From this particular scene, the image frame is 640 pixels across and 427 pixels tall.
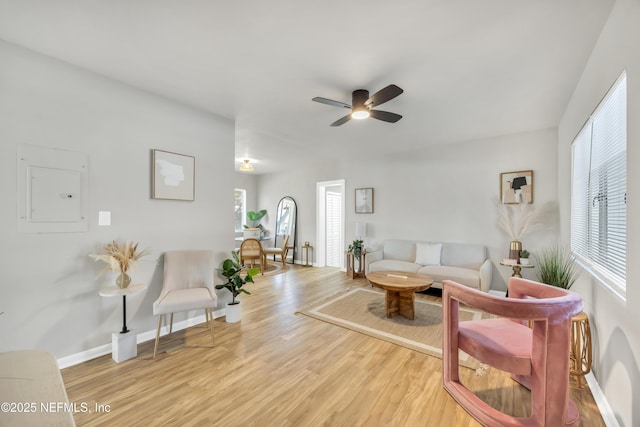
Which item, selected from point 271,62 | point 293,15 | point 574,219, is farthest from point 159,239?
point 574,219

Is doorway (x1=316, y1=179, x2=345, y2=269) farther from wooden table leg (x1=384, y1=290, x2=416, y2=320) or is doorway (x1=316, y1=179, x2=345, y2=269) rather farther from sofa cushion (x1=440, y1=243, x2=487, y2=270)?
wooden table leg (x1=384, y1=290, x2=416, y2=320)

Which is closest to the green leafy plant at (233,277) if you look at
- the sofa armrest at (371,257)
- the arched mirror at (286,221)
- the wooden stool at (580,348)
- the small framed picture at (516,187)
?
the sofa armrest at (371,257)

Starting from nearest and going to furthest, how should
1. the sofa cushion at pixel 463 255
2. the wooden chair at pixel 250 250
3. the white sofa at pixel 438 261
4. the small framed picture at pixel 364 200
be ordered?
the white sofa at pixel 438 261 < the sofa cushion at pixel 463 255 < the small framed picture at pixel 364 200 < the wooden chair at pixel 250 250

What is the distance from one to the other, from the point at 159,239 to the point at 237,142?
2442 millimetres

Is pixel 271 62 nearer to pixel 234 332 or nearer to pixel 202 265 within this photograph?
pixel 202 265

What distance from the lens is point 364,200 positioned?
5660 millimetres

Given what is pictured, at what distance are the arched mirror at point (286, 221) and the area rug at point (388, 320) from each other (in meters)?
3.12

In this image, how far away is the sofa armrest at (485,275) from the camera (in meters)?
3.70

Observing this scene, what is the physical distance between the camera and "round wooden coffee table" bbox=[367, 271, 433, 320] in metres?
3.12

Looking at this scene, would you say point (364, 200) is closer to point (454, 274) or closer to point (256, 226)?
point (454, 274)

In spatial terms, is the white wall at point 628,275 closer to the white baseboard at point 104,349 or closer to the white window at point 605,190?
the white window at point 605,190

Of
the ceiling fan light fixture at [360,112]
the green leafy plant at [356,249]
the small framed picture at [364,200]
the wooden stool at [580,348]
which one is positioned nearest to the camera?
the wooden stool at [580,348]

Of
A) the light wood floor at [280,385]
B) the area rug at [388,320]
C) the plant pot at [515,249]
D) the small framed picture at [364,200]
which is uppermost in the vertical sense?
the small framed picture at [364,200]

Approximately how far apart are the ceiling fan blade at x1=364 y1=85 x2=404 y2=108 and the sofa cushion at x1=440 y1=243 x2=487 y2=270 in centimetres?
305
